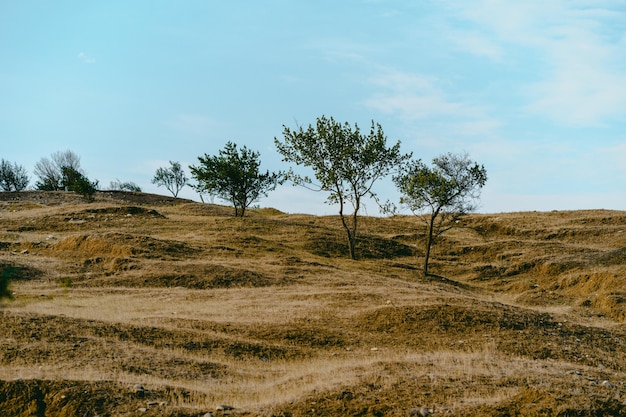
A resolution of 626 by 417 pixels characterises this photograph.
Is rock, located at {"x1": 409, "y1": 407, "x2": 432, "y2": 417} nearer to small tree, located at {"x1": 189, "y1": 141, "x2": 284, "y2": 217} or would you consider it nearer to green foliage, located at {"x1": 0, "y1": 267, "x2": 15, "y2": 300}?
green foliage, located at {"x1": 0, "y1": 267, "x2": 15, "y2": 300}

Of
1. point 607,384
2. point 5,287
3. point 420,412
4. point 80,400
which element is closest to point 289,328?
point 80,400

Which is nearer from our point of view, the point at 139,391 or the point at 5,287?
the point at 5,287

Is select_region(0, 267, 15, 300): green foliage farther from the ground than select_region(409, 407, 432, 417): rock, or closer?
farther from the ground

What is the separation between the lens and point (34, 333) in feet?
49.8

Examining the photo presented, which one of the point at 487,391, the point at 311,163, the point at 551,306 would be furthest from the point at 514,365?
the point at 311,163

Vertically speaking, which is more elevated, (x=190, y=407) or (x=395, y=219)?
(x=395, y=219)

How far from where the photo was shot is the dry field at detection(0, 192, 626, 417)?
10367 mm

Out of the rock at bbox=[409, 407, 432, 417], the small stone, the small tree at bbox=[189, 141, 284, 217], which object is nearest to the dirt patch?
the rock at bbox=[409, 407, 432, 417]

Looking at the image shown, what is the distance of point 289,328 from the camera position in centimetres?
1888

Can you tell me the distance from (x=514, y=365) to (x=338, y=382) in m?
4.39

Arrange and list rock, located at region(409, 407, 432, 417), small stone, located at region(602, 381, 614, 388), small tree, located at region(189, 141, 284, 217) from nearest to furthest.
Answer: rock, located at region(409, 407, 432, 417), small stone, located at region(602, 381, 614, 388), small tree, located at region(189, 141, 284, 217)

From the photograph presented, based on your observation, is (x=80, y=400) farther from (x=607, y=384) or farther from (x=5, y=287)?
(x=607, y=384)

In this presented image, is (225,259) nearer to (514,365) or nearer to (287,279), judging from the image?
(287,279)

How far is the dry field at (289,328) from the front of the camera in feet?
34.0
